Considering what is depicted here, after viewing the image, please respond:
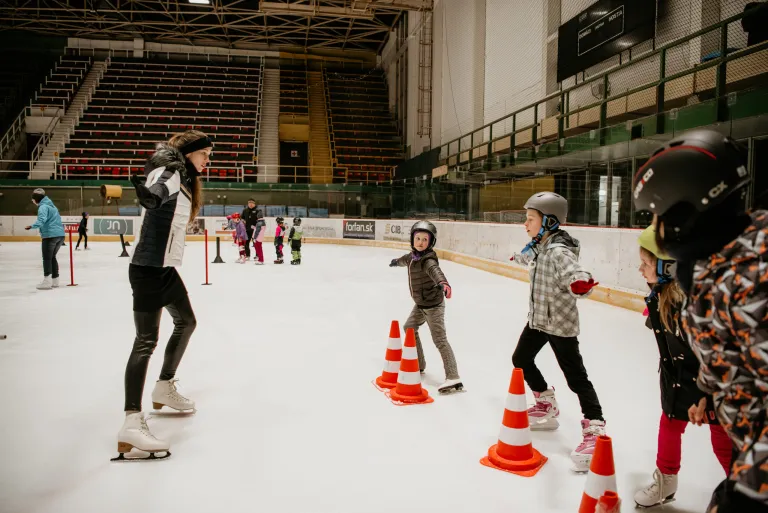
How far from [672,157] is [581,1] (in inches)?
529

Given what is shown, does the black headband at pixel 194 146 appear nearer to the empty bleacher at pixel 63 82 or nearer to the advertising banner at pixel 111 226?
the advertising banner at pixel 111 226

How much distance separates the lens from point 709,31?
7.39 metres

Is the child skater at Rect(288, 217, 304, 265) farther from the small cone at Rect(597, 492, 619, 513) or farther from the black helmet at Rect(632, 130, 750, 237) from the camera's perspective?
the black helmet at Rect(632, 130, 750, 237)

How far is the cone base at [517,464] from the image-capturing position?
2531mm

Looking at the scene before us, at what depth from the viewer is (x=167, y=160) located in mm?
2660

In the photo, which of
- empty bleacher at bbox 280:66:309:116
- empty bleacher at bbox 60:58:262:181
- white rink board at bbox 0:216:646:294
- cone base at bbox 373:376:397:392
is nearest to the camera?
cone base at bbox 373:376:397:392

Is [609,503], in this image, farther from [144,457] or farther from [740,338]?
[144,457]

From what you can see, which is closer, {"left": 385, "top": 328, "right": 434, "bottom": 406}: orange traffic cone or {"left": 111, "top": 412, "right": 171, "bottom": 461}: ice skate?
{"left": 111, "top": 412, "right": 171, "bottom": 461}: ice skate

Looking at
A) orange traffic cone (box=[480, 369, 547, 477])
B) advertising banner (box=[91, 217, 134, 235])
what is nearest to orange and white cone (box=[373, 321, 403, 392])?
orange traffic cone (box=[480, 369, 547, 477])

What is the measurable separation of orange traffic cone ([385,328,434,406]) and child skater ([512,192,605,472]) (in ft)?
2.66

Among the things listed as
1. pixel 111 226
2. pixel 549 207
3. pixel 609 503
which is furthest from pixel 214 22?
pixel 609 503

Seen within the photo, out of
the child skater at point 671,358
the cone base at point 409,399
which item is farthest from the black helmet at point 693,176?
the cone base at point 409,399

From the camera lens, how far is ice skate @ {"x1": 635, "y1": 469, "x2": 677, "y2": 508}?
7.32 feet

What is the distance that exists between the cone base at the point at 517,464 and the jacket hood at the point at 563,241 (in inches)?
41.0
